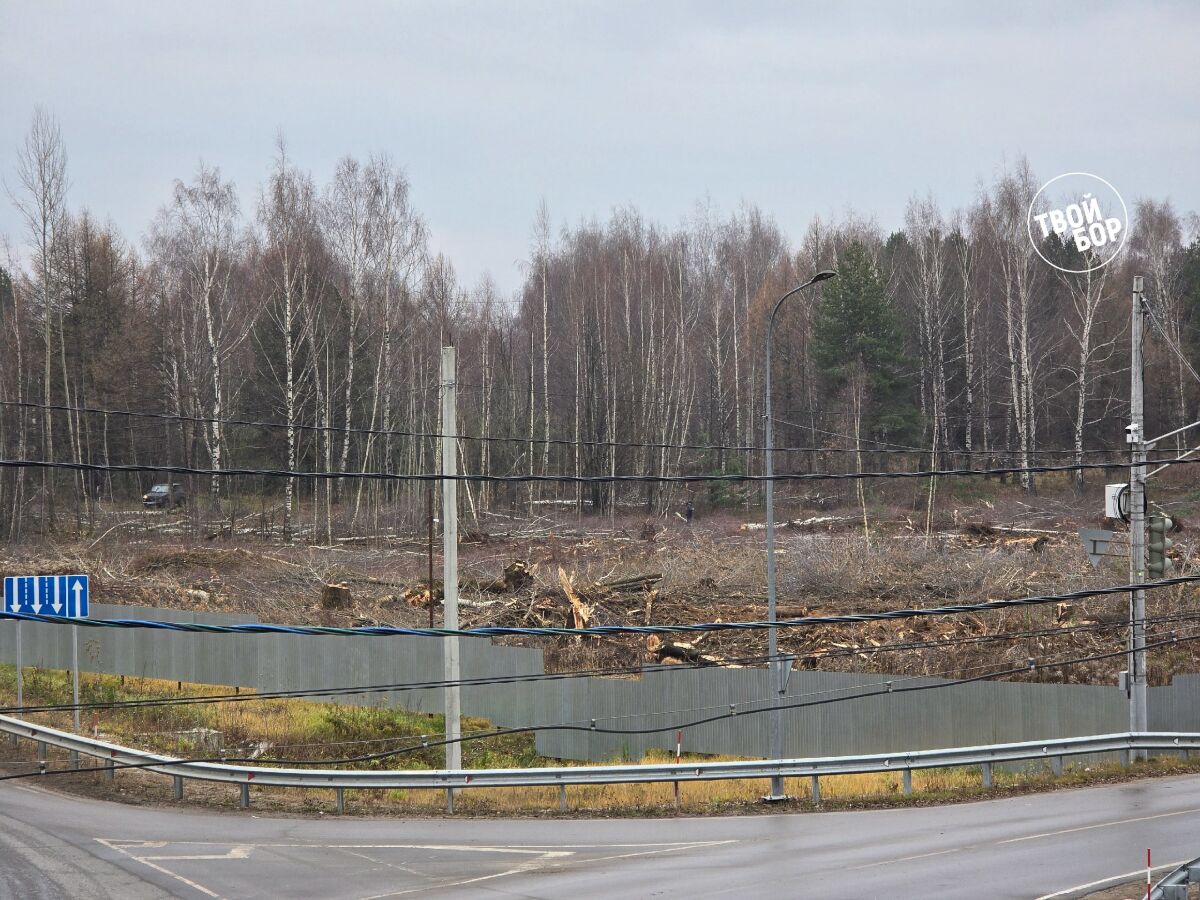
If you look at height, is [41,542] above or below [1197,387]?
below

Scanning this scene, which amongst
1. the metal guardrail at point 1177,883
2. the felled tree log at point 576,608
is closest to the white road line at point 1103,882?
the metal guardrail at point 1177,883

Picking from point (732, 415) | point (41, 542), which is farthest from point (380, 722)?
point (732, 415)

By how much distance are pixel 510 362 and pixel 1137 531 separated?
5098 cm

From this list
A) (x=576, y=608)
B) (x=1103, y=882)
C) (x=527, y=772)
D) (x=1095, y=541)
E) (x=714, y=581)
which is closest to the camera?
(x=1103, y=882)

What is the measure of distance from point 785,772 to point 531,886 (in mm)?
6388

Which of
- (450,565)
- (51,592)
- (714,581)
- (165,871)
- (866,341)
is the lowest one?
(165,871)

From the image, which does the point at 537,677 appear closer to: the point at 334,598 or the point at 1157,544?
the point at 1157,544

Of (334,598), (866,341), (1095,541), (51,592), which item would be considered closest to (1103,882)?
(1095,541)

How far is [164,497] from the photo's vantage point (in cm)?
6006

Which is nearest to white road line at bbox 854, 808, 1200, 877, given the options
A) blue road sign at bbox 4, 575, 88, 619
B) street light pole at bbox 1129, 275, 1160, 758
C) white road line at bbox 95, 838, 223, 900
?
street light pole at bbox 1129, 275, 1160, 758

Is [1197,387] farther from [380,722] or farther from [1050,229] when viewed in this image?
[380,722]

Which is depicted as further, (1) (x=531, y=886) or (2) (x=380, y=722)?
(2) (x=380, y=722)

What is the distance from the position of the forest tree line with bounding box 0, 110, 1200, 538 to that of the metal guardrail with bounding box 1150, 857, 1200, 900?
38835mm

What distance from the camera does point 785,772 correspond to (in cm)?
1842
